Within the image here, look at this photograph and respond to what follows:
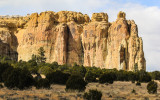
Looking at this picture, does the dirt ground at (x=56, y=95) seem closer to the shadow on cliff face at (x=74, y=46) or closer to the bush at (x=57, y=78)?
the bush at (x=57, y=78)

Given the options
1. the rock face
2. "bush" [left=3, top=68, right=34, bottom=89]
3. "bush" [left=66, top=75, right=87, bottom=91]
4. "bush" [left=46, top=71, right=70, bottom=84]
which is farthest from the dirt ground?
the rock face

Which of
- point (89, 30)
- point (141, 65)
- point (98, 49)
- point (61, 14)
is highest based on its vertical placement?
point (61, 14)

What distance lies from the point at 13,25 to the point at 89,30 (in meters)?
36.6

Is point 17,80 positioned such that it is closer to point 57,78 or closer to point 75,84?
point 75,84

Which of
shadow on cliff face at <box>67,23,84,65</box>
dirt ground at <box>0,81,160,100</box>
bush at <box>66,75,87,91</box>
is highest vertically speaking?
shadow on cliff face at <box>67,23,84,65</box>

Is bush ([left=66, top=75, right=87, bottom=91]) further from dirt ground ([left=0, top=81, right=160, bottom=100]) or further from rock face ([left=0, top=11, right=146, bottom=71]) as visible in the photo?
rock face ([left=0, top=11, right=146, bottom=71])

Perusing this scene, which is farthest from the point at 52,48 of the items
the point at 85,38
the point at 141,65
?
the point at 141,65

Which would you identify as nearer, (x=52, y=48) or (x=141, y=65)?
(x=141, y=65)

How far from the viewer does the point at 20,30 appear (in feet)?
366

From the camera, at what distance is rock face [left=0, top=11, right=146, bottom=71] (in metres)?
85.4

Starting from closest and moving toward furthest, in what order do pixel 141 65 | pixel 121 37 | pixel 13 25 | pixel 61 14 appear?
pixel 141 65, pixel 121 37, pixel 61 14, pixel 13 25

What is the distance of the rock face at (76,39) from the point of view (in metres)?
85.4

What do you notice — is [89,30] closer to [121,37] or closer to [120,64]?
[121,37]

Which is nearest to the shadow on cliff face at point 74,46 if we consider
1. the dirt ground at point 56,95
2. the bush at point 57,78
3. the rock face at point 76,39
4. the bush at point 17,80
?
the rock face at point 76,39
